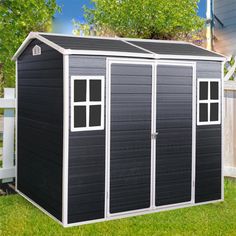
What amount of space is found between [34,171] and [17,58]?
6.57 feet

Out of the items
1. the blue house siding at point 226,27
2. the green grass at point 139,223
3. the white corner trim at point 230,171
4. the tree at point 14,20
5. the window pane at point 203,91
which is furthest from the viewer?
the blue house siding at point 226,27

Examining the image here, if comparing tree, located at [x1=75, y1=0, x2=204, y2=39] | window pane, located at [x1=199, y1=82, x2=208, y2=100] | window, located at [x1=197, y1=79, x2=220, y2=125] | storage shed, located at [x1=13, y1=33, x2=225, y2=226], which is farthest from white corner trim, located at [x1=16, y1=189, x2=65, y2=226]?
tree, located at [x1=75, y1=0, x2=204, y2=39]

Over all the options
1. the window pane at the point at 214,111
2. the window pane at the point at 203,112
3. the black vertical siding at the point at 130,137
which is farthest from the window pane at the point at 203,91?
Result: the black vertical siding at the point at 130,137

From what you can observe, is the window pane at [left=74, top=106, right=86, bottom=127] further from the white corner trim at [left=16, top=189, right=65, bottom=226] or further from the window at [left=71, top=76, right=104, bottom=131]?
the white corner trim at [left=16, top=189, right=65, bottom=226]

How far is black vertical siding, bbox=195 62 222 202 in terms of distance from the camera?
729 centimetres

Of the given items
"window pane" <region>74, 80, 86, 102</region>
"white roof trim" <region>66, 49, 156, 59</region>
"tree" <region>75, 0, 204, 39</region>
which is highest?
"tree" <region>75, 0, 204, 39</region>

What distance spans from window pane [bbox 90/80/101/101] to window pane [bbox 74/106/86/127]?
7.8 inches

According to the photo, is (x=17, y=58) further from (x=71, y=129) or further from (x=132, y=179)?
(x=132, y=179)

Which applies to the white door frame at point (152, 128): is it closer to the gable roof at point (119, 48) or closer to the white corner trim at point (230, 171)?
the gable roof at point (119, 48)

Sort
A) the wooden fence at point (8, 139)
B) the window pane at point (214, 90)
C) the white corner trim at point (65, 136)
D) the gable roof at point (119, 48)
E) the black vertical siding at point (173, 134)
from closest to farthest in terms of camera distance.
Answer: the white corner trim at point (65, 136), the gable roof at point (119, 48), the black vertical siding at point (173, 134), the window pane at point (214, 90), the wooden fence at point (8, 139)

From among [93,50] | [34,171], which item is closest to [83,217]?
[34,171]

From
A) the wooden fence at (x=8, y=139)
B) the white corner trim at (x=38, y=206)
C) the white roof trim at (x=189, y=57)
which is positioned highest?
the white roof trim at (x=189, y=57)

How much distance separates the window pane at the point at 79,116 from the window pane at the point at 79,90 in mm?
104

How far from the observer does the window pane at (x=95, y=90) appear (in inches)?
246
